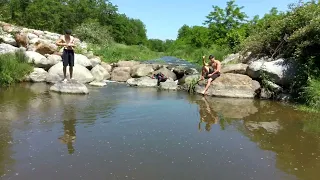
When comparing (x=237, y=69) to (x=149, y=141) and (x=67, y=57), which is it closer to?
(x=67, y=57)

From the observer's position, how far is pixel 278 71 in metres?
11.7

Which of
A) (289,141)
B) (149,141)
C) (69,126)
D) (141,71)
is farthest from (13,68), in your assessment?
(289,141)

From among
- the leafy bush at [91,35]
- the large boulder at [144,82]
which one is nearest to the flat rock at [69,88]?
the large boulder at [144,82]

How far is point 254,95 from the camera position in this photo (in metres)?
11.7

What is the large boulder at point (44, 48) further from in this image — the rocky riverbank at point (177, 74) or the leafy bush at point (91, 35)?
the leafy bush at point (91, 35)

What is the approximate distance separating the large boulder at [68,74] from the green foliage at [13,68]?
2.78 ft

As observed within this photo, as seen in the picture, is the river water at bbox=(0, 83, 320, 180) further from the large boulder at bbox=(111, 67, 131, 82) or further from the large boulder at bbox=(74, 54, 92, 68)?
the large boulder at bbox=(111, 67, 131, 82)

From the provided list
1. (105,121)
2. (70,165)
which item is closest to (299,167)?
(70,165)

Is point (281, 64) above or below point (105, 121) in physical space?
above

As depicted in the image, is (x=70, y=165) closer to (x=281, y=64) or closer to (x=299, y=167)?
(x=299, y=167)

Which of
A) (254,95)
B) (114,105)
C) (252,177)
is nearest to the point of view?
(252,177)

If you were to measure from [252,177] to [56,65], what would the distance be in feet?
36.0

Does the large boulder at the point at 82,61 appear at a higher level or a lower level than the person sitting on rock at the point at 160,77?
higher

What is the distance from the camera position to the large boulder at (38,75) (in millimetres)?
12680
